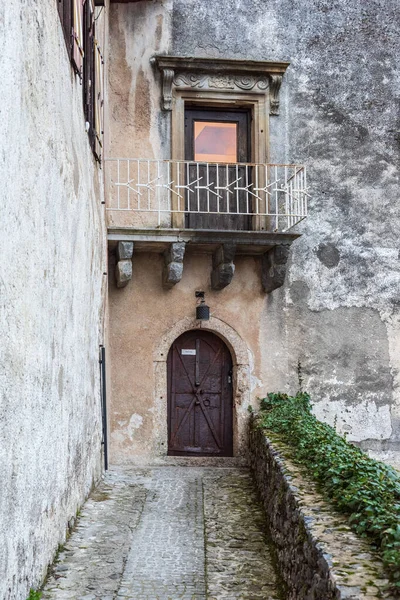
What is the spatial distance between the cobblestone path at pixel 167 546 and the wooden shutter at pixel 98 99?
428 cm

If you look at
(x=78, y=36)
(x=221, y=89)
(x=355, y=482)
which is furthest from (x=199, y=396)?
(x=355, y=482)

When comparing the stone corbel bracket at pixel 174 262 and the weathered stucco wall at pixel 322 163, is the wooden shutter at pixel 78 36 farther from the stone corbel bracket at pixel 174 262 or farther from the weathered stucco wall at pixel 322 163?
the weathered stucco wall at pixel 322 163

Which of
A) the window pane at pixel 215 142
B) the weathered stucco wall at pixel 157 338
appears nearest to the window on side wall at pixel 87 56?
the window pane at pixel 215 142

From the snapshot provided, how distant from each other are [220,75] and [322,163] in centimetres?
206

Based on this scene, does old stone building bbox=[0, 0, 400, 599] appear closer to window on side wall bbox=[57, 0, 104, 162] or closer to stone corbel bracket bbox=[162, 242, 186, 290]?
stone corbel bracket bbox=[162, 242, 186, 290]

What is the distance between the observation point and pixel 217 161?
35.0 ft

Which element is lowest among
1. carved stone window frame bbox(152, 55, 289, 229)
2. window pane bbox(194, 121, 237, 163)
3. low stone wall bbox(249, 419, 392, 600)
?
low stone wall bbox(249, 419, 392, 600)

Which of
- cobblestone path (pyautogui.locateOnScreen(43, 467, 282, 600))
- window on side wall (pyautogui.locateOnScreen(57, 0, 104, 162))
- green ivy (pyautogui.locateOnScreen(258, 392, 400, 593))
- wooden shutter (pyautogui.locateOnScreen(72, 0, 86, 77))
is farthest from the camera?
wooden shutter (pyautogui.locateOnScreen(72, 0, 86, 77))

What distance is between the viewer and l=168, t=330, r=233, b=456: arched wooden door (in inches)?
408

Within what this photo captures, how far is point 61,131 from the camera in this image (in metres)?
5.74

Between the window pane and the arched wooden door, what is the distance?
107 inches

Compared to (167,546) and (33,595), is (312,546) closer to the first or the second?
(33,595)

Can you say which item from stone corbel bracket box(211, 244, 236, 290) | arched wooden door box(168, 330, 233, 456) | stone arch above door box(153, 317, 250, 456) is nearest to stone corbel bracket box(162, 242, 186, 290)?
stone corbel bracket box(211, 244, 236, 290)

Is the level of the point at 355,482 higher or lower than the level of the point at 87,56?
lower
